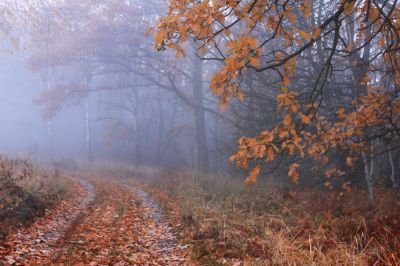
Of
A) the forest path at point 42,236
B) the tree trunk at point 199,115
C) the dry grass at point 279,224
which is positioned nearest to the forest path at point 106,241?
the forest path at point 42,236

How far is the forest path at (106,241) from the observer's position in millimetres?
6289

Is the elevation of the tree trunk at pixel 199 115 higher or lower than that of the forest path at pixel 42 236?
higher

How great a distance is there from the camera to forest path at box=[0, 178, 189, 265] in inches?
248

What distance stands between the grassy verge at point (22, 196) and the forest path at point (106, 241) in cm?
32

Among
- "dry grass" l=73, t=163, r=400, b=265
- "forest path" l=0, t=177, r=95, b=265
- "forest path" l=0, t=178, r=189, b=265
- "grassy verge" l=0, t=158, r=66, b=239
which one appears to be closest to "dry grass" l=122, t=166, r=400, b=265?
"dry grass" l=73, t=163, r=400, b=265

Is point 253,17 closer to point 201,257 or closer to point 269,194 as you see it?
point 201,257

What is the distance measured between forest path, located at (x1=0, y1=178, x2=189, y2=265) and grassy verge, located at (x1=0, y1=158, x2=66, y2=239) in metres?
0.32

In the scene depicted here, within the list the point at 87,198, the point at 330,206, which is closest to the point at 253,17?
the point at 330,206

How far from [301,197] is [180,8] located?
8658mm

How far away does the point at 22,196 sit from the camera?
9.54m

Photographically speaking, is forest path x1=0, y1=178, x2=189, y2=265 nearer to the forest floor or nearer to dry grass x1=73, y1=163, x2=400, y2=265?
the forest floor

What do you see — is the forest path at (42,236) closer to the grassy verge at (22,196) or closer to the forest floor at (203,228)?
the forest floor at (203,228)

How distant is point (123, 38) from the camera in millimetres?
20188

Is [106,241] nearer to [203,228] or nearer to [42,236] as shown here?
[42,236]
